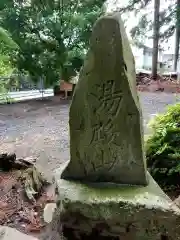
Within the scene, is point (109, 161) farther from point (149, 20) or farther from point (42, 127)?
point (149, 20)

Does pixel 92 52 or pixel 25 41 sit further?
pixel 25 41

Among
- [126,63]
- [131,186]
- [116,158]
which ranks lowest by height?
[131,186]

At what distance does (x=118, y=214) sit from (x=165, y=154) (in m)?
1.29

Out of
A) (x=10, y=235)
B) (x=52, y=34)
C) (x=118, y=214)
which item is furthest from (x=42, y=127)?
(x=118, y=214)

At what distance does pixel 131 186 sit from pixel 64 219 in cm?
41

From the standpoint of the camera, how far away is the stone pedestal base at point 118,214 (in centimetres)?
169

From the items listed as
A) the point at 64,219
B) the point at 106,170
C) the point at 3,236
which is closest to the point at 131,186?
the point at 106,170

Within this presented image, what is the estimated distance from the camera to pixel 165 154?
288 cm

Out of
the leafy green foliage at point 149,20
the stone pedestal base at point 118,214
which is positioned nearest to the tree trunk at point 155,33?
the leafy green foliage at point 149,20

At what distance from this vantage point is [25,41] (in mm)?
7906

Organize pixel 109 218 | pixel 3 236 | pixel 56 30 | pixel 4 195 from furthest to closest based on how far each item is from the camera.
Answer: pixel 56 30 < pixel 4 195 < pixel 3 236 < pixel 109 218

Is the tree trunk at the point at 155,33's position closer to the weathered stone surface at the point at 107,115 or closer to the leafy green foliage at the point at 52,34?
the leafy green foliage at the point at 52,34

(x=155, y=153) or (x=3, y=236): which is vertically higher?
(x=155, y=153)

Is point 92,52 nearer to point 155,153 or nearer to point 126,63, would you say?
point 126,63
